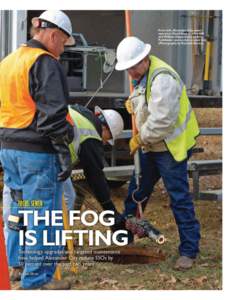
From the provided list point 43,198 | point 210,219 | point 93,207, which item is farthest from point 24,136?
point 210,219

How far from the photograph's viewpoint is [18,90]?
17.6 feet

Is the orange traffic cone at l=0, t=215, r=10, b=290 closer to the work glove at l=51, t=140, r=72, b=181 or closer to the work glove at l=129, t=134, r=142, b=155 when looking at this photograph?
the work glove at l=51, t=140, r=72, b=181

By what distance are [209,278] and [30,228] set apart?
1044mm

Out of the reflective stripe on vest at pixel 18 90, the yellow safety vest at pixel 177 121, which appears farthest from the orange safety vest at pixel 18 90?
the yellow safety vest at pixel 177 121

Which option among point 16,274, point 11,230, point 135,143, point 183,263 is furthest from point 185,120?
point 16,274

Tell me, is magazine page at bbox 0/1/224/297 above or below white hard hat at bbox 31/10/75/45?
below

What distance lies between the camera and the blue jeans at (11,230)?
5.63 m

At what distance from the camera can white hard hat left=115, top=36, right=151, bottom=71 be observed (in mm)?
5879

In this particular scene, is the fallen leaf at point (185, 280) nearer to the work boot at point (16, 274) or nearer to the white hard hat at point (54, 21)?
the work boot at point (16, 274)

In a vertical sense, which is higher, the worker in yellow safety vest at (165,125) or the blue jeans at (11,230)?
the worker in yellow safety vest at (165,125)

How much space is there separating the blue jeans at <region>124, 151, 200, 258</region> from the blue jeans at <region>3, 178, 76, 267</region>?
0.54 m

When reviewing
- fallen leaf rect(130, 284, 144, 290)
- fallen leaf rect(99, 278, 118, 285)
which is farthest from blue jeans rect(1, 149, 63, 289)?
fallen leaf rect(130, 284, 144, 290)
